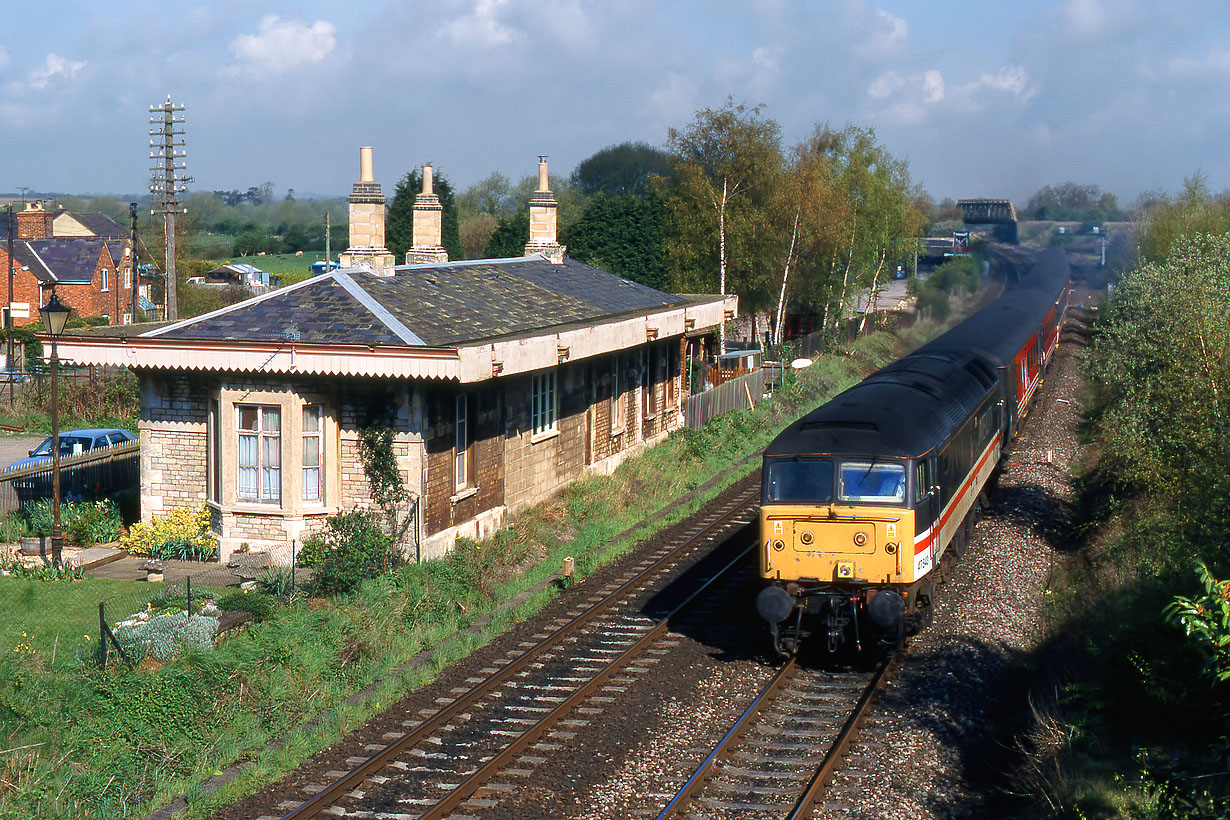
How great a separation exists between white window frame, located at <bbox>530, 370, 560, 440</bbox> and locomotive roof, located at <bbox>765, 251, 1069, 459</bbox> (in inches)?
224

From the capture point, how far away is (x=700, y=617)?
15141 millimetres

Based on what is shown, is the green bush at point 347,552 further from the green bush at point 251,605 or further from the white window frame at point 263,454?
the green bush at point 251,605

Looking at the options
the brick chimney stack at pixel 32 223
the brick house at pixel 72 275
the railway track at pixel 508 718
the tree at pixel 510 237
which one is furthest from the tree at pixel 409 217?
the railway track at pixel 508 718

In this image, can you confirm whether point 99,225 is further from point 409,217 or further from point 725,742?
point 725,742

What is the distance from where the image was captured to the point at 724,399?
31.4 meters

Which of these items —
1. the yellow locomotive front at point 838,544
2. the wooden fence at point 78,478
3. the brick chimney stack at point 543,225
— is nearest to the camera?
the yellow locomotive front at point 838,544

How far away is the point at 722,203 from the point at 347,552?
27964mm

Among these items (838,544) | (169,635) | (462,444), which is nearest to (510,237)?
(462,444)

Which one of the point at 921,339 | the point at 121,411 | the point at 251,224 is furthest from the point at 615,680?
the point at 251,224

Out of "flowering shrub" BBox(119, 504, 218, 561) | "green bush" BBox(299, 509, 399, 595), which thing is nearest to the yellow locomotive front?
"green bush" BBox(299, 509, 399, 595)

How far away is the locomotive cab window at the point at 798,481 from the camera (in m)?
12.5

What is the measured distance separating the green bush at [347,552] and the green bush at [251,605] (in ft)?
3.47

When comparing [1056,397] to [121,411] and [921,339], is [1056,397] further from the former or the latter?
[121,411]

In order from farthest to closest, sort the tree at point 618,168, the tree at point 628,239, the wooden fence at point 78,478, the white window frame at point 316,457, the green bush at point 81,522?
the tree at point 618,168, the tree at point 628,239, the wooden fence at point 78,478, the green bush at point 81,522, the white window frame at point 316,457
